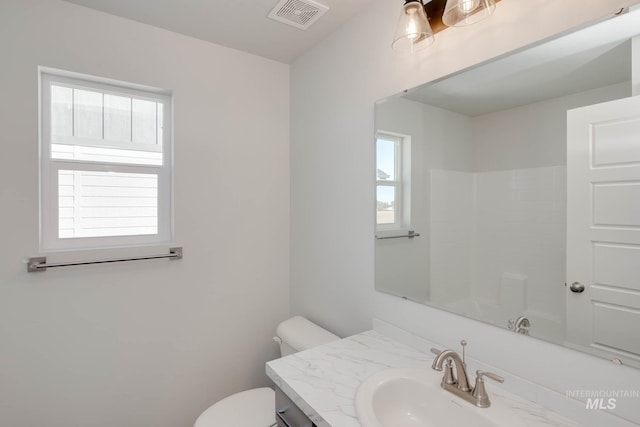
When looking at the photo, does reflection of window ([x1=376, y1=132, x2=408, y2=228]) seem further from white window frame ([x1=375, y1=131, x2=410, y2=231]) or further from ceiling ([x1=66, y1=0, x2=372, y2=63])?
ceiling ([x1=66, y1=0, x2=372, y2=63])

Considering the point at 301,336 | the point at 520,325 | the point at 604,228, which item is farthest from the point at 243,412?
the point at 604,228

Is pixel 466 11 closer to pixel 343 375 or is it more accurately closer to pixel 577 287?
pixel 577 287

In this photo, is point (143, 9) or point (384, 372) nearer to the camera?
point (384, 372)

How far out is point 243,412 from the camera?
59.0 inches

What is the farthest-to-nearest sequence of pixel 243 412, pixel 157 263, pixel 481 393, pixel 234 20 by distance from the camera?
pixel 157 263 → pixel 234 20 → pixel 243 412 → pixel 481 393

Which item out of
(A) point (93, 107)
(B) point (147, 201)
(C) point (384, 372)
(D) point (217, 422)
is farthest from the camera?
(B) point (147, 201)

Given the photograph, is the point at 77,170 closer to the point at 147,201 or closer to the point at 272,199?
the point at 147,201

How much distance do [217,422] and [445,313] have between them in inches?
45.7

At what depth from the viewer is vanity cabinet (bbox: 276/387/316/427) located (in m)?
0.96

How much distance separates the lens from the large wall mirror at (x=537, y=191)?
2.51 feet

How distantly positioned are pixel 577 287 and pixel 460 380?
43 centimetres

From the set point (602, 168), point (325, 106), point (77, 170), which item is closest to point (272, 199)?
point (325, 106)

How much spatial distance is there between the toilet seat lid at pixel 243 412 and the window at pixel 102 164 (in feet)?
3.24

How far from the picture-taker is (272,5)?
1503 millimetres
